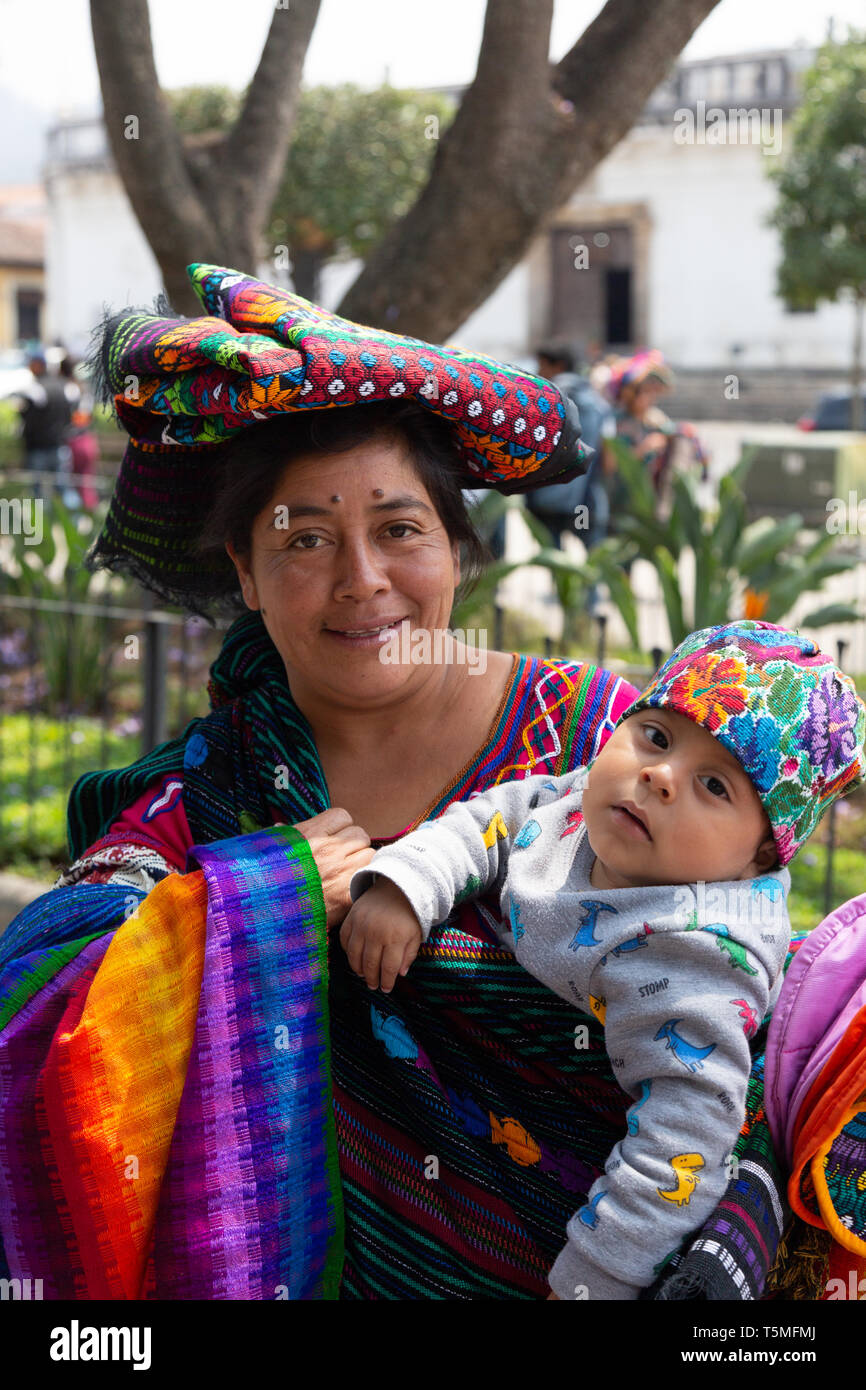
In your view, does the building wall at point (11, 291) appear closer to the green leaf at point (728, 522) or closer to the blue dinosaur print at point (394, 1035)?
the green leaf at point (728, 522)

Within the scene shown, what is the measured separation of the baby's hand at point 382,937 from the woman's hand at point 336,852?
0.06 meters

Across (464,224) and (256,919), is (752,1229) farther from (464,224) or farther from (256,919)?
(464,224)

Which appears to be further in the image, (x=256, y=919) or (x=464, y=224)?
(x=464, y=224)

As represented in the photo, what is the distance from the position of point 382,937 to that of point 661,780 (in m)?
0.39

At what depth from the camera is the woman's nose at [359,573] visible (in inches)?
76.8

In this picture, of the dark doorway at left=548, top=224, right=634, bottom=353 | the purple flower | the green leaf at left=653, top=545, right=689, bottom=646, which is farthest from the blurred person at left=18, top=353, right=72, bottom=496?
the dark doorway at left=548, top=224, right=634, bottom=353

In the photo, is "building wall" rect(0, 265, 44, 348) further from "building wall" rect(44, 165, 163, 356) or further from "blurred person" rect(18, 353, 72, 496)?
"blurred person" rect(18, 353, 72, 496)

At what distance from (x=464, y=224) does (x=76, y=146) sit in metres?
36.3

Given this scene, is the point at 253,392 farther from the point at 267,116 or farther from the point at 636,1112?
the point at 267,116

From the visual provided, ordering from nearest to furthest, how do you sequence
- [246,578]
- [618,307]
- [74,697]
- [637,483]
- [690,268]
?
1. [246,578]
2. [637,483]
3. [74,697]
4. [690,268]
5. [618,307]

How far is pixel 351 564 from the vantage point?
1.96 m

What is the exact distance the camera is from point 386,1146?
6.05 feet

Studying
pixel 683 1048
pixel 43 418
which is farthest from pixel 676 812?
pixel 43 418
